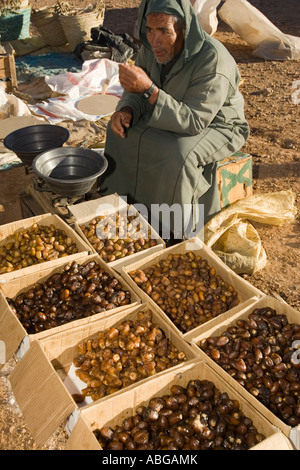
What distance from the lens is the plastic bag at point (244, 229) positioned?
3.66 metres

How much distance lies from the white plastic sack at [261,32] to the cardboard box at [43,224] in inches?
253

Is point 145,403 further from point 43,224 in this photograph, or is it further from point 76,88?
point 76,88

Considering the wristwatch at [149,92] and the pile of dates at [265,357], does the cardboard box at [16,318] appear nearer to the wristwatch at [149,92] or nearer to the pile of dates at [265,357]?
the pile of dates at [265,357]

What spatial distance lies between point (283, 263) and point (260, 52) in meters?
5.77

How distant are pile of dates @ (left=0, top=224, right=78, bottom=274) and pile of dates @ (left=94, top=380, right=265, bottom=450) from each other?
4.01ft

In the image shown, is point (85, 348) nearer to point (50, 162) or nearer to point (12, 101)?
point (50, 162)

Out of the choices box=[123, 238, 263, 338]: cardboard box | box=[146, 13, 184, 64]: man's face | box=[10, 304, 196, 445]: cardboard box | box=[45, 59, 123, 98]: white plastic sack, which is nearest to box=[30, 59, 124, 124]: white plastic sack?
box=[45, 59, 123, 98]: white plastic sack

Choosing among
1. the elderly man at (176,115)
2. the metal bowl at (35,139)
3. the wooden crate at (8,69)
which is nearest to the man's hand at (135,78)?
the elderly man at (176,115)

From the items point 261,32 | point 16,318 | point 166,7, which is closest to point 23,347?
point 16,318

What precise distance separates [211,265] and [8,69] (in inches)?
189

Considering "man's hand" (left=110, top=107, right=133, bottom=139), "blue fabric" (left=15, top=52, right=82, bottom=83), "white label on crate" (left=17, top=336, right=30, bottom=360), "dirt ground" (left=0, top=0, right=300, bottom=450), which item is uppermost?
"man's hand" (left=110, top=107, right=133, bottom=139)

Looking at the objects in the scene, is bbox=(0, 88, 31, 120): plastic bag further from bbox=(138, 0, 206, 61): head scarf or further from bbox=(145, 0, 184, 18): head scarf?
bbox=(145, 0, 184, 18): head scarf

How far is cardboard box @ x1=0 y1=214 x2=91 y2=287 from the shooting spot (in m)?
2.92
